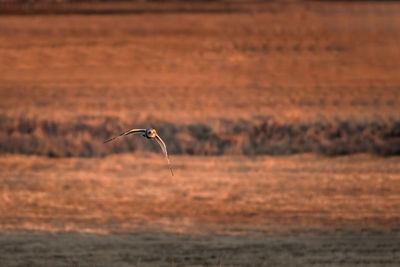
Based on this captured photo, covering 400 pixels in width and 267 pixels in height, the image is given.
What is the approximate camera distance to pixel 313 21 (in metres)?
47.7

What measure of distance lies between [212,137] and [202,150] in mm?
1260

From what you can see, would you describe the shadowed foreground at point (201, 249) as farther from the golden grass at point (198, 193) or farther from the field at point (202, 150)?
the golden grass at point (198, 193)

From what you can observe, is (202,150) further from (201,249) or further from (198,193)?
(201,249)

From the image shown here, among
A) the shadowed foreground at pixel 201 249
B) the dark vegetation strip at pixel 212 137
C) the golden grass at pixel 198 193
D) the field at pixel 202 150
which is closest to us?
the shadowed foreground at pixel 201 249

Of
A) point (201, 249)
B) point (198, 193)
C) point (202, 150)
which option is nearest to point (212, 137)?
point (202, 150)

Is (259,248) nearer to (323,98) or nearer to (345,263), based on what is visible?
(345,263)

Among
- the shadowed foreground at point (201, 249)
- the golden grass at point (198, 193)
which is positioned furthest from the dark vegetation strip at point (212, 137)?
the shadowed foreground at point (201, 249)

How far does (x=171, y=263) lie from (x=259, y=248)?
129cm

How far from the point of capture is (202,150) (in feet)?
59.3

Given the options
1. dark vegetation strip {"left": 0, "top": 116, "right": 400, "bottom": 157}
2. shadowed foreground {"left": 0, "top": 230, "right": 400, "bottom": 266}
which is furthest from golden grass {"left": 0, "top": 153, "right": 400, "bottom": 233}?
dark vegetation strip {"left": 0, "top": 116, "right": 400, "bottom": 157}

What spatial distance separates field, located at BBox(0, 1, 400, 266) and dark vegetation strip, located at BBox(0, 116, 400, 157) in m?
0.06

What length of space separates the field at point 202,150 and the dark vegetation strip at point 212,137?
0.18ft

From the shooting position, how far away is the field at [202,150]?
A: 1135cm

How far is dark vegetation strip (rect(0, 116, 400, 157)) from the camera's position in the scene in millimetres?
18219
